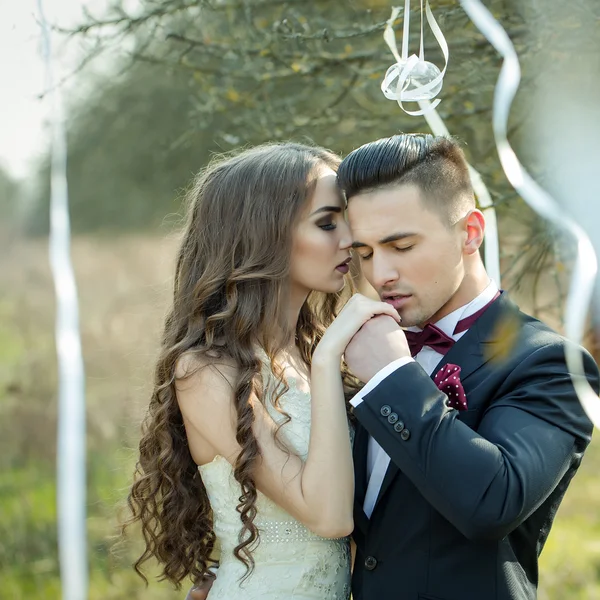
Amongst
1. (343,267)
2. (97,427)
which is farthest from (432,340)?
(97,427)

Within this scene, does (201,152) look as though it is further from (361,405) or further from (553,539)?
(361,405)

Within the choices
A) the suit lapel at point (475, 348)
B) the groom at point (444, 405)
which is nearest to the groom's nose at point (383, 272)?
the groom at point (444, 405)

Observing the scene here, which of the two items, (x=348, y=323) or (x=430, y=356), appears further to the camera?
(x=430, y=356)

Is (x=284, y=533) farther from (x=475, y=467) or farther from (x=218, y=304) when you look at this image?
(x=475, y=467)

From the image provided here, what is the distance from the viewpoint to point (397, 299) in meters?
2.43

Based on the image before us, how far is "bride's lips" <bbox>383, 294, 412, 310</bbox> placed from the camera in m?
2.42

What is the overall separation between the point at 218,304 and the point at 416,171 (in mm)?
816

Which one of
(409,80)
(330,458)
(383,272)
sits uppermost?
A: (409,80)

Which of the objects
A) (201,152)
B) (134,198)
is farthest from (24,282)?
(201,152)

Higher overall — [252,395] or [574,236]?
[574,236]

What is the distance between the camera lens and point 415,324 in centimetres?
245

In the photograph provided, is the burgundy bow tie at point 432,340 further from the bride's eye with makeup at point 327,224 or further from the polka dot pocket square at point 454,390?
the bride's eye with makeup at point 327,224

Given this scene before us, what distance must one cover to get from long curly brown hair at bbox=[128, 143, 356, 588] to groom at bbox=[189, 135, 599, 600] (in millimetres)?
346

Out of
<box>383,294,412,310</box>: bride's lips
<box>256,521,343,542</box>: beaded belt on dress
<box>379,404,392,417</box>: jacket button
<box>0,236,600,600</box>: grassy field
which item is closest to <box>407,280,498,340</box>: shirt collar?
<box>383,294,412,310</box>: bride's lips
